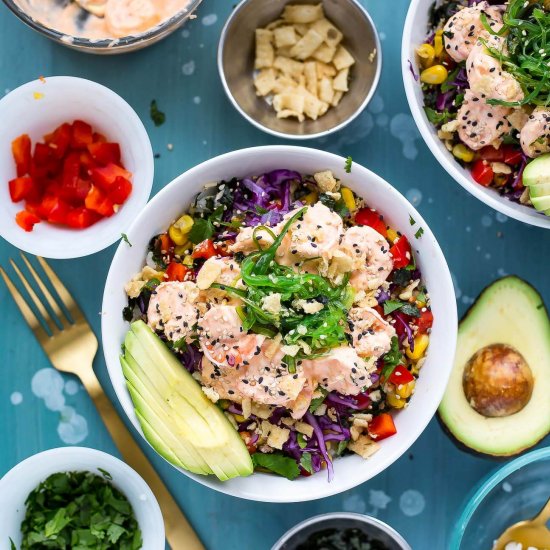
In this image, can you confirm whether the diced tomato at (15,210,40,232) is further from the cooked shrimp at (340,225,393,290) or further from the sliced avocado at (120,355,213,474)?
the cooked shrimp at (340,225,393,290)

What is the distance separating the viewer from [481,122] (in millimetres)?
2771

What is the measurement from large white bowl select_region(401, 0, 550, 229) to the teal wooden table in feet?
0.95

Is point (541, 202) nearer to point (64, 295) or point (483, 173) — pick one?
point (483, 173)

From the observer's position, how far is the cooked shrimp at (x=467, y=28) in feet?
9.04

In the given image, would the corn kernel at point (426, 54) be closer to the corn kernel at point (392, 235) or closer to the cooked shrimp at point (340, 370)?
the corn kernel at point (392, 235)

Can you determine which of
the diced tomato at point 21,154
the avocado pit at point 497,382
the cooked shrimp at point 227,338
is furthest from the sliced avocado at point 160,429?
the avocado pit at point 497,382

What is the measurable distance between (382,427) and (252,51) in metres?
1.59

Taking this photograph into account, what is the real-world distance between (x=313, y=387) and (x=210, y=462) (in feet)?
1.35

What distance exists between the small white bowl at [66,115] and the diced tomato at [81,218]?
2 centimetres

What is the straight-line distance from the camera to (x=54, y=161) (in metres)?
3.08

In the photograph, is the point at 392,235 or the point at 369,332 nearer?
the point at 369,332

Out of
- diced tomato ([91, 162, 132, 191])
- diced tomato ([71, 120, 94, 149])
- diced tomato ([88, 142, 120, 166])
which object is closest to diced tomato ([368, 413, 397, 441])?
diced tomato ([91, 162, 132, 191])

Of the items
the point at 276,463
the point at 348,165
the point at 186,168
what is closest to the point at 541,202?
the point at 348,165

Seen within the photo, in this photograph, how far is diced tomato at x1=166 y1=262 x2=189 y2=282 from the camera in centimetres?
271
